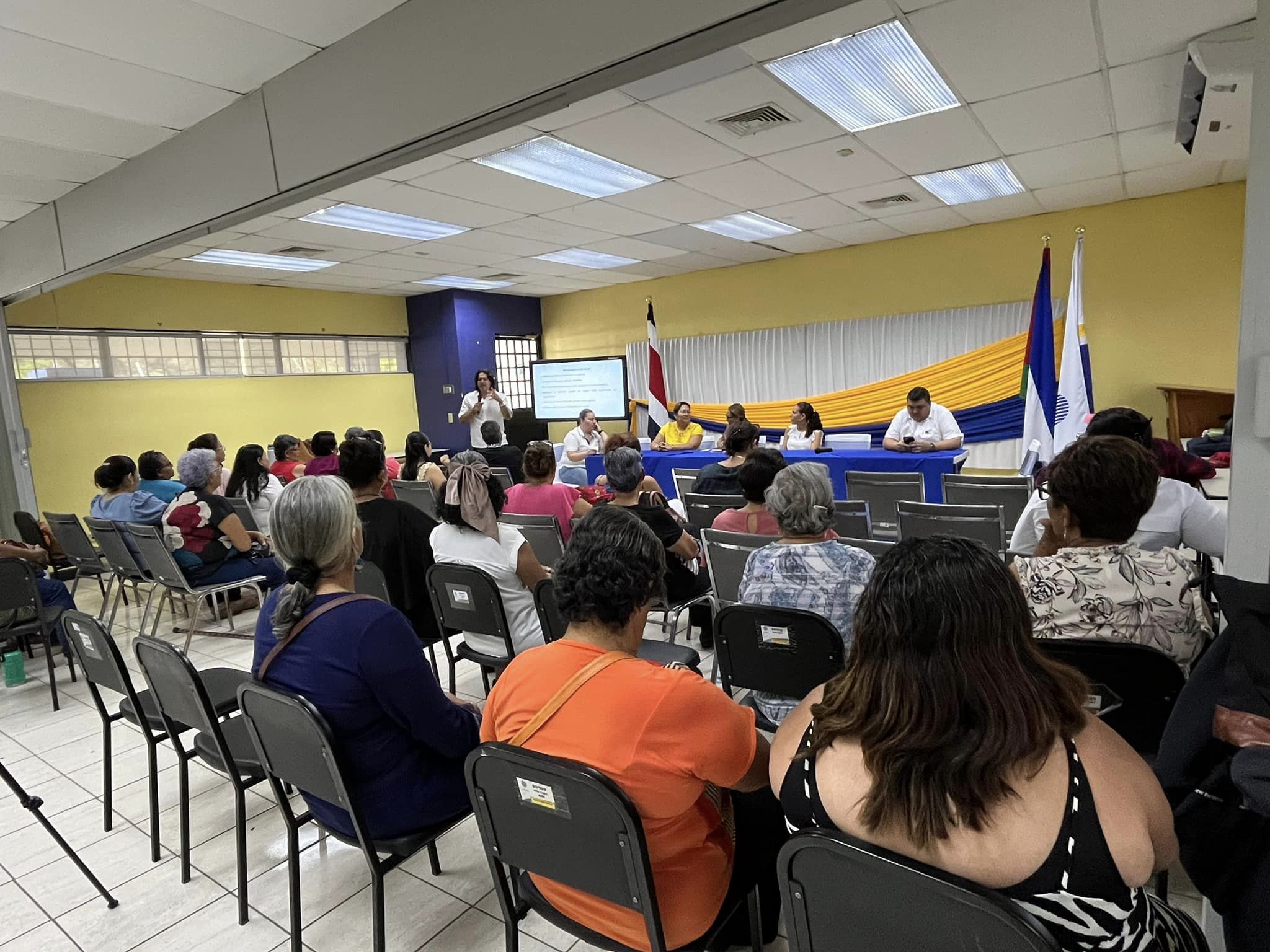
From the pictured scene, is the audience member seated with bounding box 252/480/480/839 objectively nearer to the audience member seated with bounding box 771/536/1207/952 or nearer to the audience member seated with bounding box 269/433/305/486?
the audience member seated with bounding box 771/536/1207/952

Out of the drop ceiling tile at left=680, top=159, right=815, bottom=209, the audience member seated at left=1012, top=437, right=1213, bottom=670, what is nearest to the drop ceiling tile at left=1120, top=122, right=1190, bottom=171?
the drop ceiling tile at left=680, top=159, right=815, bottom=209

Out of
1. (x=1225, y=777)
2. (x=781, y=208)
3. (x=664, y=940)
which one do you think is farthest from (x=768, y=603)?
(x=781, y=208)

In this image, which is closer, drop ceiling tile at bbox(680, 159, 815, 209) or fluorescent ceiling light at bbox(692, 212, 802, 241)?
drop ceiling tile at bbox(680, 159, 815, 209)

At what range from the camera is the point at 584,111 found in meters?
3.58

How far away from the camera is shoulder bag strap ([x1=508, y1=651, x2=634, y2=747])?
1205 mm

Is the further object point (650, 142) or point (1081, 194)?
point (1081, 194)

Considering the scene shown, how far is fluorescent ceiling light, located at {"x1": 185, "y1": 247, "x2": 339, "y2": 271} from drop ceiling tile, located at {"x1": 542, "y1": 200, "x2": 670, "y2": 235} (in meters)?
2.71

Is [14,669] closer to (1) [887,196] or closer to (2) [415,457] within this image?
(2) [415,457]

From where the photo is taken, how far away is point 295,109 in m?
3.19

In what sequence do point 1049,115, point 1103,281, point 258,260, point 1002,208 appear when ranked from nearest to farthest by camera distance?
point 1049,115, point 1002,208, point 1103,281, point 258,260

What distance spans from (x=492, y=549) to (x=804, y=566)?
1232mm

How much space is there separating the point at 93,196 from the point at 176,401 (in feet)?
10.5

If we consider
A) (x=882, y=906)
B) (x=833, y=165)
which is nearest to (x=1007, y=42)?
(x=833, y=165)

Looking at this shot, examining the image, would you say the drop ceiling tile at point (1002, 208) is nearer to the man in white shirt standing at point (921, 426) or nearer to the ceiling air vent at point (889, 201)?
the ceiling air vent at point (889, 201)
